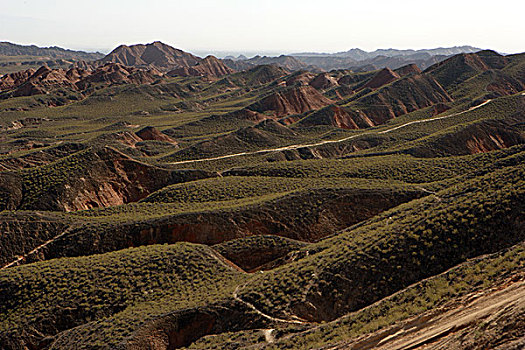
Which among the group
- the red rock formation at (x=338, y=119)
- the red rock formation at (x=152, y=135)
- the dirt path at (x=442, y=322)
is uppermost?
the red rock formation at (x=338, y=119)

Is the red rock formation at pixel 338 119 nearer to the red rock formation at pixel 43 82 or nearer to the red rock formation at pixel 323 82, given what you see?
the red rock formation at pixel 323 82

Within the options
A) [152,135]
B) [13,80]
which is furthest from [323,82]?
[13,80]

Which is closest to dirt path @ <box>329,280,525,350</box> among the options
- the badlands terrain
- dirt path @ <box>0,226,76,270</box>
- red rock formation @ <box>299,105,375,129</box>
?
the badlands terrain

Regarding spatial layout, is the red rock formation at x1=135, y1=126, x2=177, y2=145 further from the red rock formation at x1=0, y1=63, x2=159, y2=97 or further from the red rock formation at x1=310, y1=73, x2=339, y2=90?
the red rock formation at x1=310, y1=73, x2=339, y2=90

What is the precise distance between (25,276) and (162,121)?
106m

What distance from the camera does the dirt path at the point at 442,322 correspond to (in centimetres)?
1451

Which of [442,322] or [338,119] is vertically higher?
[338,119]

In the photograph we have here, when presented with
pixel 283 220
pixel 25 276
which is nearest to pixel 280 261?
pixel 283 220

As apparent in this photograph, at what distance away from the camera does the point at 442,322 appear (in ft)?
52.3

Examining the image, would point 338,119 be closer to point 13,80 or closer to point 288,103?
point 288,103

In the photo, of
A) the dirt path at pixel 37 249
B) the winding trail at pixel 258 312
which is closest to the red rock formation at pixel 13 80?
the dirt path at pixel 37 249

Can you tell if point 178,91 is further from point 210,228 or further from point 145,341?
point 145,341

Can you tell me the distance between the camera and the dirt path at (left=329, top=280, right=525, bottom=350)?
14508mm

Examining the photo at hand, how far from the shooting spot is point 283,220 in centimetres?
4050
